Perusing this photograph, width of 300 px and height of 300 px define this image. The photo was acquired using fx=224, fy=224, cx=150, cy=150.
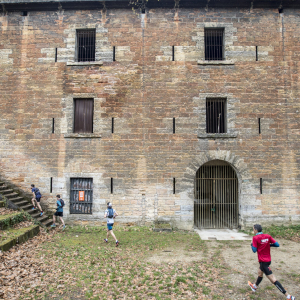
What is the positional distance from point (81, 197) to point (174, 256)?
5159 millimetres

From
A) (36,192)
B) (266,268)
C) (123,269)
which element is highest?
(36,192)

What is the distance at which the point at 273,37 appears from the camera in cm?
1058

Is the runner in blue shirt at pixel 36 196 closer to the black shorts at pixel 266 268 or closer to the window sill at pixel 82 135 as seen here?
the window sill at pixel 82 135

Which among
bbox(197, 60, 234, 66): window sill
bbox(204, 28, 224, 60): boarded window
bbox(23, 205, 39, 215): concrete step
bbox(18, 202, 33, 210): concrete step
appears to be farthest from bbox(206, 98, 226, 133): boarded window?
bbox(18, 202, 33, 210): concrete step

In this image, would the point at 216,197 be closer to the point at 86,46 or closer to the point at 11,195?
the point at 11,195

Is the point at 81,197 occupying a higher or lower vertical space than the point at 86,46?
lower

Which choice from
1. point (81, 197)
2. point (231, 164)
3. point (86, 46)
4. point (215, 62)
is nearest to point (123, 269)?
point (81, 197)

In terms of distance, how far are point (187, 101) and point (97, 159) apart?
4.98 metres

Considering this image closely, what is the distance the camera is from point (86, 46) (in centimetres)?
1113

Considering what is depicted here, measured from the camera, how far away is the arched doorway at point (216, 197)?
34.9 feet

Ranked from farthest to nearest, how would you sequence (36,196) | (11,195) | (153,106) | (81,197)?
1. (153,106)
2. (81,197)
3. (36,196)
4. (11,195)

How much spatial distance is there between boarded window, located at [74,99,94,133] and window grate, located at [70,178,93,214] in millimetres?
2466

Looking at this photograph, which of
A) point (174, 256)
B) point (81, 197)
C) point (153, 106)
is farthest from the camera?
point (153, 106)

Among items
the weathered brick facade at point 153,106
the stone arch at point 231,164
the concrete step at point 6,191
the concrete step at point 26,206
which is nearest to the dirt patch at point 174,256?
the weathered brick facade at point 153,106
